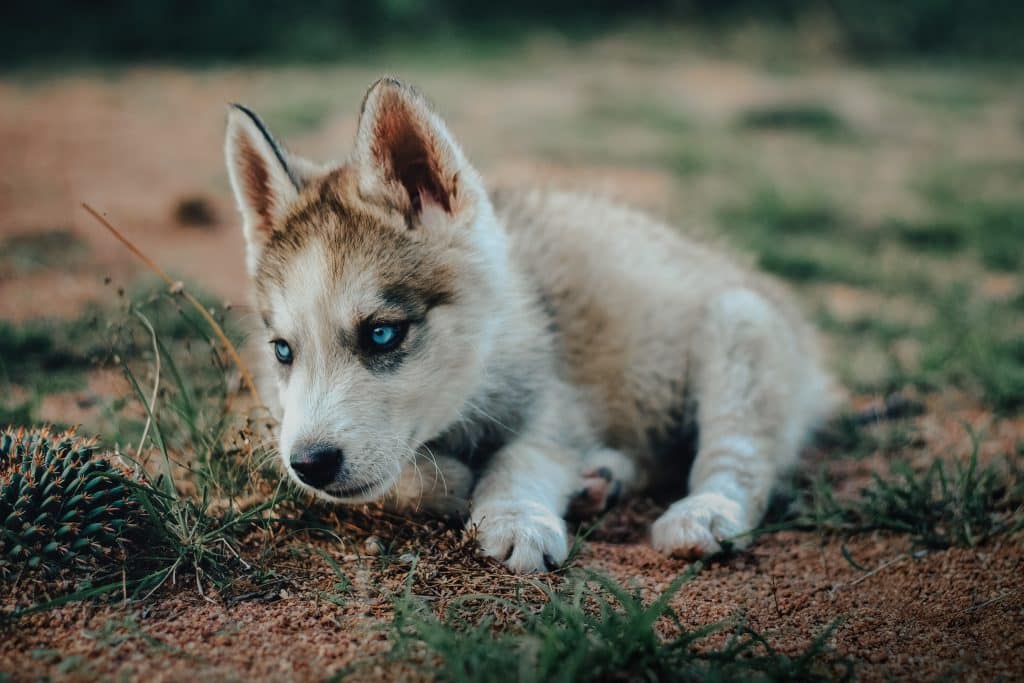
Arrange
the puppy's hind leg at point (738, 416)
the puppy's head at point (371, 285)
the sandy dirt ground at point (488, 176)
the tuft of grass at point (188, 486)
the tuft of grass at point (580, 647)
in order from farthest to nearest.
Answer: the puppy's hind leg at point (738, 416), the puppy's head at point (371, 285), the tuft of grass at point (188, 486), the sandy dirt ground at point (488, 176), the tuft of grass at point (580, 647)

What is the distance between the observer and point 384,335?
267 cm

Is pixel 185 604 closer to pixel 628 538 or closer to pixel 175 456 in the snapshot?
pixel 175 456

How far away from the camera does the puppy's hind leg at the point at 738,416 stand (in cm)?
296

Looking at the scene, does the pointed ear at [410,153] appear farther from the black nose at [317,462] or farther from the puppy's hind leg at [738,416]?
the puppy's hind leg at [738,416]

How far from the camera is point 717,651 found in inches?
83.1

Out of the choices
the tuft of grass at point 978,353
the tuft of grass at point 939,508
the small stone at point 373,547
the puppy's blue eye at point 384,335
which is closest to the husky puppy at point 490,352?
the puppy's blue eye at point 384,335

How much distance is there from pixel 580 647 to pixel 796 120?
989 cm

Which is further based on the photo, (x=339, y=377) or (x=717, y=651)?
(x=339, y=377)

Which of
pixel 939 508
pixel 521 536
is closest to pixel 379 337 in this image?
pixel 521 536

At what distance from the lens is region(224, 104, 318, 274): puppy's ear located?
2908 millimetres

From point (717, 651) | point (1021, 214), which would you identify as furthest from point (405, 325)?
point (1021, 214)

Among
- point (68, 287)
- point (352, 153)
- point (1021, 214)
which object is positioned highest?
point (352, 153)

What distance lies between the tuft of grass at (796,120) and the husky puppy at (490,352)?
7191 mm

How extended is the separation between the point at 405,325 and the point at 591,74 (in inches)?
462
